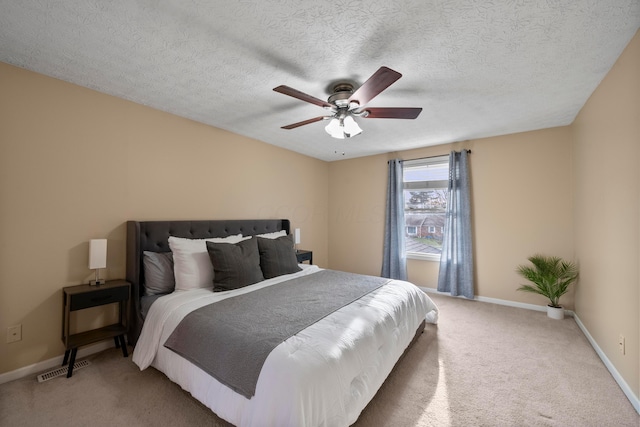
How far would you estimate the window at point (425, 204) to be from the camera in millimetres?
4324

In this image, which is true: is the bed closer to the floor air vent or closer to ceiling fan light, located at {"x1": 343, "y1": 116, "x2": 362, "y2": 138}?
the floor air vent

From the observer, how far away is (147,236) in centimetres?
261

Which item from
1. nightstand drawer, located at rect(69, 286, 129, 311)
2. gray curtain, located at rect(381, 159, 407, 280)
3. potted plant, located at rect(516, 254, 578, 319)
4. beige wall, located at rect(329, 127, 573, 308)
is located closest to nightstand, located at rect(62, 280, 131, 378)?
nightstand drawer, located at rect(69, 286, 129, 311)

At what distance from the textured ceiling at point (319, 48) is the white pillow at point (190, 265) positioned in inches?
58.8

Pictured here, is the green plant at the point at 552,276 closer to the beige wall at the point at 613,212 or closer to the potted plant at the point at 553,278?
the potted plant at the point at 553,278

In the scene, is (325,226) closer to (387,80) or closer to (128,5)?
(387,80)

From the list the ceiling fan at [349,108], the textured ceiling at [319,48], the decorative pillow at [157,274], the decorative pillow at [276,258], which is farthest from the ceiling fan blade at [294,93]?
the decorative pillow at [157,274]

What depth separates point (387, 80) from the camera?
1675 mm

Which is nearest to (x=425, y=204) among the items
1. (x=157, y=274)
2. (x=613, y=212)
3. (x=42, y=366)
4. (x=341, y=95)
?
(x=613, y=212)

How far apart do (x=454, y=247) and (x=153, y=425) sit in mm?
4053

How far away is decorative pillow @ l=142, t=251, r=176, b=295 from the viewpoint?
2.47 meters

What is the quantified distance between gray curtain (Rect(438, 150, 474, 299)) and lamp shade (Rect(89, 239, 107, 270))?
171 inches

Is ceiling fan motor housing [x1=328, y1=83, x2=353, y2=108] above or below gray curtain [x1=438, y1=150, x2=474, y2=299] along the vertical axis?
above

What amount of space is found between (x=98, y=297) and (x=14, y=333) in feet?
1.94
